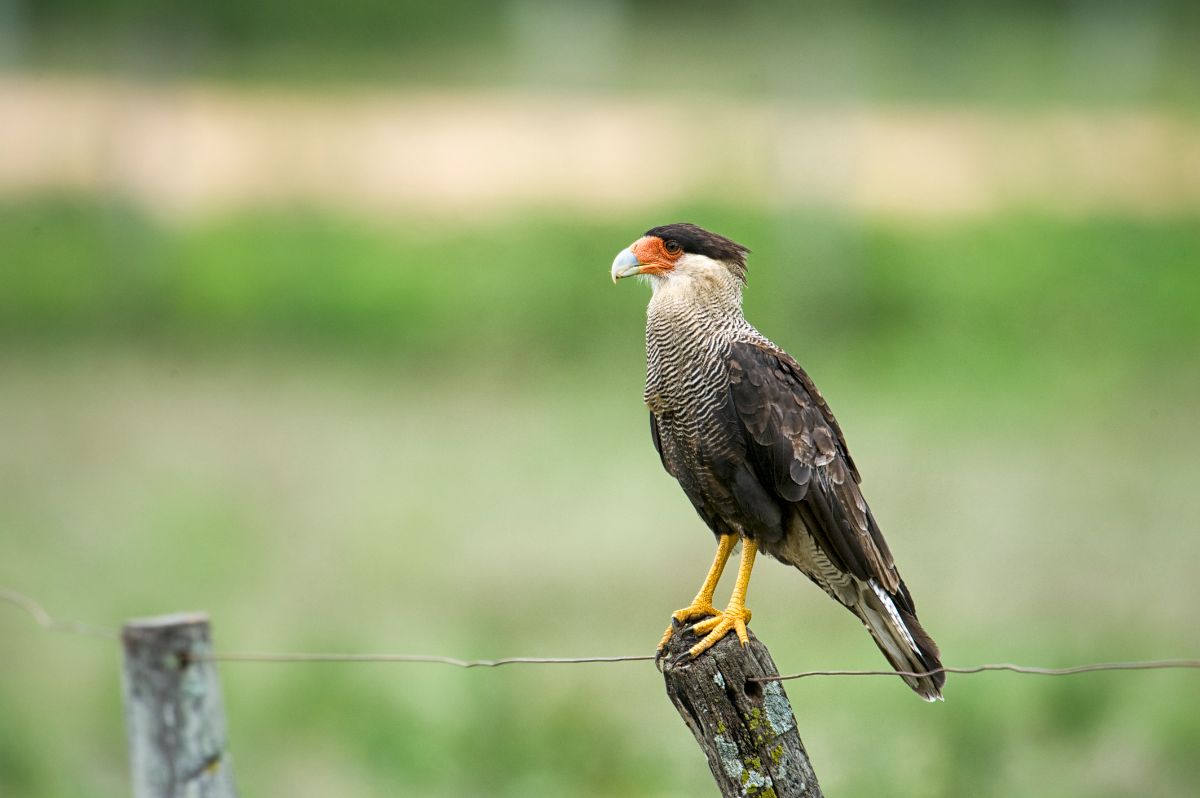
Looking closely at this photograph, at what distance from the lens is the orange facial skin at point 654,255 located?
3480mm

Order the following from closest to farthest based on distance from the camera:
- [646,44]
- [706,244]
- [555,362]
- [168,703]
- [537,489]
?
1. [168,703]
2. [706,244]
3. [537,489]
4. [555,362]
5. [646,44]

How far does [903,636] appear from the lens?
128 inches

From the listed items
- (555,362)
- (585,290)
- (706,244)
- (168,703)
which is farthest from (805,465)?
(585,290)

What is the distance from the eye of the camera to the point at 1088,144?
16.2 meters

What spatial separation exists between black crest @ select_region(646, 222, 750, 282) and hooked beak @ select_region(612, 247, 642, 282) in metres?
0.07

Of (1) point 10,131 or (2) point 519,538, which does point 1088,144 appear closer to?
(2) point 519,538

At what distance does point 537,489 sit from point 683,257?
6.56m

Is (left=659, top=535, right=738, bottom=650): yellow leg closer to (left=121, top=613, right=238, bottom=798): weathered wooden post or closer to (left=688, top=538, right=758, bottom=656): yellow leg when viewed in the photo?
(left=688, top=538, right=758, bottom=656): yellow leg

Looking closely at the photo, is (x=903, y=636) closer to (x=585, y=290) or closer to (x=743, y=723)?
(x=743, y=723)

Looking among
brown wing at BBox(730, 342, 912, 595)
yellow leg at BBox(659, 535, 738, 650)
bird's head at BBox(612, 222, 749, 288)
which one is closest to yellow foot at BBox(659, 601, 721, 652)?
yellow leg at BBox(659, 535, 738, 650)

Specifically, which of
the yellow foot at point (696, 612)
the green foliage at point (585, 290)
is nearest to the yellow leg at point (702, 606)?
the yellow foot at point (696, 612)

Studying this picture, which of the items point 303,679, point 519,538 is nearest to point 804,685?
point 303,679

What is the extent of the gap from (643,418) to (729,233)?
2765 millimetres

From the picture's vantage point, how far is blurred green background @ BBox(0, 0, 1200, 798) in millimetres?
5816
